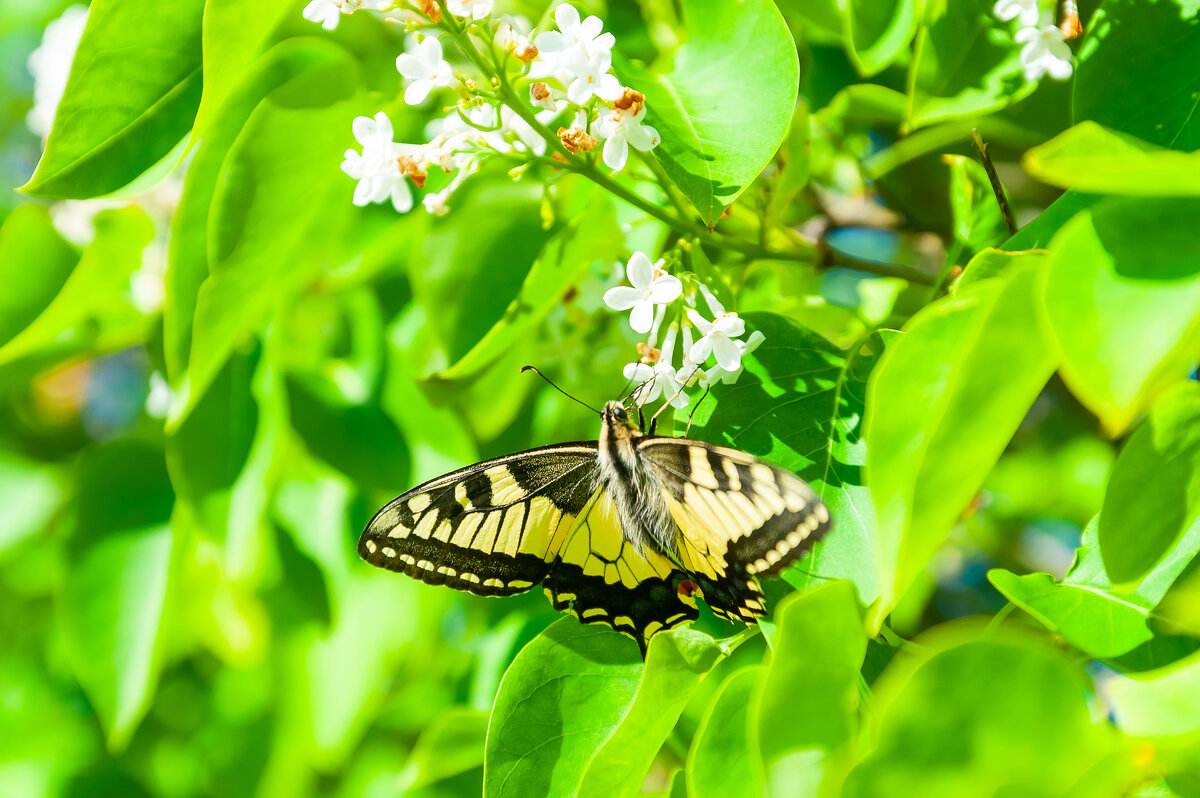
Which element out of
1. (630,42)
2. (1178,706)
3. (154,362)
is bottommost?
(154,362)

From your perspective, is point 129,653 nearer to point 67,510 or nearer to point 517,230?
point 67,510

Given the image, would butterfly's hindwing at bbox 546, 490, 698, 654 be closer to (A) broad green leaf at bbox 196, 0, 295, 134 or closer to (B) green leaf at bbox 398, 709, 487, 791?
(B) green leaf at bbox 398, 709, 487, 791

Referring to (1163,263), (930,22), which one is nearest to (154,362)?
(930,22)

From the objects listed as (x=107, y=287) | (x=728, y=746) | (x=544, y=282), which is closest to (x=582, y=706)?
(x=728, y=746)

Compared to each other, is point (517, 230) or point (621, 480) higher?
point (517, 230)

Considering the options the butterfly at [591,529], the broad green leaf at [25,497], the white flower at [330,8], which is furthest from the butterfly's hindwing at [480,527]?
the broad green leaf at [25,497]

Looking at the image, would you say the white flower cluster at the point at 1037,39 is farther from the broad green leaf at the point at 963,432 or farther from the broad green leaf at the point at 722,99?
the broad green leaf at the point at 963,432
